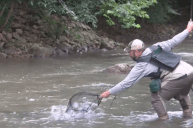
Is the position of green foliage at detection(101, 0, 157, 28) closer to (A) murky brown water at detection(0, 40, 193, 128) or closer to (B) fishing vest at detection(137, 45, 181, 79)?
(A) murky brown water at detection(0, 40, 193, 128)

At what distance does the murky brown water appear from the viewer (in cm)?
661

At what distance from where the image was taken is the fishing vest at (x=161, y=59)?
5.92 meters

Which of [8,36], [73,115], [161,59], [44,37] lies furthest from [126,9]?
[161,59]

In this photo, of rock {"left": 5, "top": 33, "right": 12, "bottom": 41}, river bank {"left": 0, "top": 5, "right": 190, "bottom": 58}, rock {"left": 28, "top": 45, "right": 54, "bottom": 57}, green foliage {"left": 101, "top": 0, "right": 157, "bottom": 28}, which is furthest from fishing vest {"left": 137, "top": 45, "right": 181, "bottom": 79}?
rock {"left": 5, "top": 33, "right": 12, "bottom": 41}

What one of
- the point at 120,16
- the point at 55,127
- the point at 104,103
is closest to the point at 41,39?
the point at 120,16

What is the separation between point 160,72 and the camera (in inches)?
241

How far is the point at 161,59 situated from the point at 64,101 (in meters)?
3.08

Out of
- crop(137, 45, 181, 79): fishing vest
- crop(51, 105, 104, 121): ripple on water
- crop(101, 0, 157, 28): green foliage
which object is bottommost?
crop(51, 105, 104, 121): ripple on water

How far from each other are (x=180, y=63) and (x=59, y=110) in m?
2.69

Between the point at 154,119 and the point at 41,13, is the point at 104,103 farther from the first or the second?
the point at 41,13

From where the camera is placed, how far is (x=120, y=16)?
56.9 feet

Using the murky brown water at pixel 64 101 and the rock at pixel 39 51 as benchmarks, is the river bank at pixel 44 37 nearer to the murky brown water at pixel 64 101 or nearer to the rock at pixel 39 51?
the rock at pixel 39 51

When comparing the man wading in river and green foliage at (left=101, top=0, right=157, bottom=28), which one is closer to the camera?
the man wading in river

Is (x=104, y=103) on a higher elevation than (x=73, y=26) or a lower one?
lower
